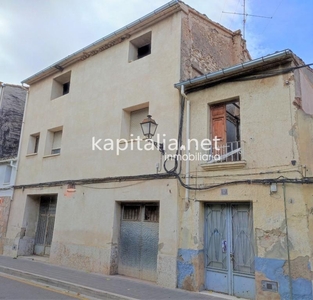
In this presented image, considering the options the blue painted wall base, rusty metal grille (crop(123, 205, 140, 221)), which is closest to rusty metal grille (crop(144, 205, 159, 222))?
rusty metal grille (crop(123, 205, 140, 221))

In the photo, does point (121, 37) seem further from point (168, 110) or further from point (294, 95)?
point (294, 95)

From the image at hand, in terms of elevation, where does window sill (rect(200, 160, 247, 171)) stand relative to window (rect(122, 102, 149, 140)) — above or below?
below

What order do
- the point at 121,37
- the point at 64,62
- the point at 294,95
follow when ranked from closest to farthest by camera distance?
the point at 294,95, the point at 121,37, the point at 64,62

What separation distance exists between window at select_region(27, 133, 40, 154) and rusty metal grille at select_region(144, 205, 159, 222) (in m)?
7.16

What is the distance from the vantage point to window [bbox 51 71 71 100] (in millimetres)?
13073

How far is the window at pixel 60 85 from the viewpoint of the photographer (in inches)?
515

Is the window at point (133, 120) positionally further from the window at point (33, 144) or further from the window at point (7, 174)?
the window at point (7, 174)

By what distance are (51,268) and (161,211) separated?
181 inches

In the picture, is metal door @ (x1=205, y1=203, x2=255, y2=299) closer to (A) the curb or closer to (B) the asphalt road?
(A) the curb

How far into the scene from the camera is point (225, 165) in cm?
711

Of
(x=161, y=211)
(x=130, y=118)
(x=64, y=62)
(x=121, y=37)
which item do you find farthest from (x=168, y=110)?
(x=64, y=62)

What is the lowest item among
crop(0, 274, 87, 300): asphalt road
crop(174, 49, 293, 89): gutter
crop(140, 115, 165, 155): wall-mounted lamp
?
crop(0, 274, 87, 300): asphalt road

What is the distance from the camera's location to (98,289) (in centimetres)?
693

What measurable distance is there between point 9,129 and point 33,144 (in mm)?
3454
